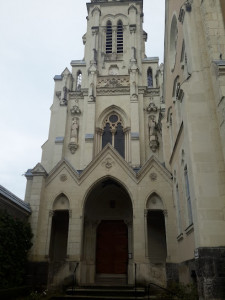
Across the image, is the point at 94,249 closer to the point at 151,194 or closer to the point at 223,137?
the point at 151,194

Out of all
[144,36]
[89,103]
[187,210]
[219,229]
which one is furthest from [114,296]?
[144,36]

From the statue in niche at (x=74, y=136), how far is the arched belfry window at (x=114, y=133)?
2.22m

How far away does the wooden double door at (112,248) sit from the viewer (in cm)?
1650

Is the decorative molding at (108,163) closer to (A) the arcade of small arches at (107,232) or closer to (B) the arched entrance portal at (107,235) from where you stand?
(A) the arcade of small arches at (107,232)

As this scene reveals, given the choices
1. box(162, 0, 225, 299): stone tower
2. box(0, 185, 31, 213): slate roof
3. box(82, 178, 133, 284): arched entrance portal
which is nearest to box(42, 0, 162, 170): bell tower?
box(82, 178, 133, 284): arched entrance portal

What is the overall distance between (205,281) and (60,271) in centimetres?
807

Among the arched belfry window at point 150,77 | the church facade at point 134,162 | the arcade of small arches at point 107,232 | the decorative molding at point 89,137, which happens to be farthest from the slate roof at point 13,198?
the arched belfry window at point 150,77

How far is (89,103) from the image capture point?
23.0 meters

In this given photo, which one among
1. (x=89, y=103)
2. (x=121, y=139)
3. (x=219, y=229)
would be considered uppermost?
(x=89, y=103)

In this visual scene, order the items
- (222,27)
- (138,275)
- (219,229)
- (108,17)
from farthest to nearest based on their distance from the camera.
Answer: (108,17) → (138,275) → (222,27) → (219,229)

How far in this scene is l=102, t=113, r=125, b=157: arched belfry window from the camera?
22.6m

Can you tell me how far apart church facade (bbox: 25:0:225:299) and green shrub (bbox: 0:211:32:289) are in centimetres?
102

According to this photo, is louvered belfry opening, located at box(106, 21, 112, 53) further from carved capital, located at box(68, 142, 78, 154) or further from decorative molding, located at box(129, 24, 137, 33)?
carved capital, located at box(68, 142, 78, 154)

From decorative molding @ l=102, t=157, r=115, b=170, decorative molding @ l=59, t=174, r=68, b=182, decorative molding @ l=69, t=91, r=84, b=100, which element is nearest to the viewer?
decorative molding @ l=59, t=174, r=68, b=182
